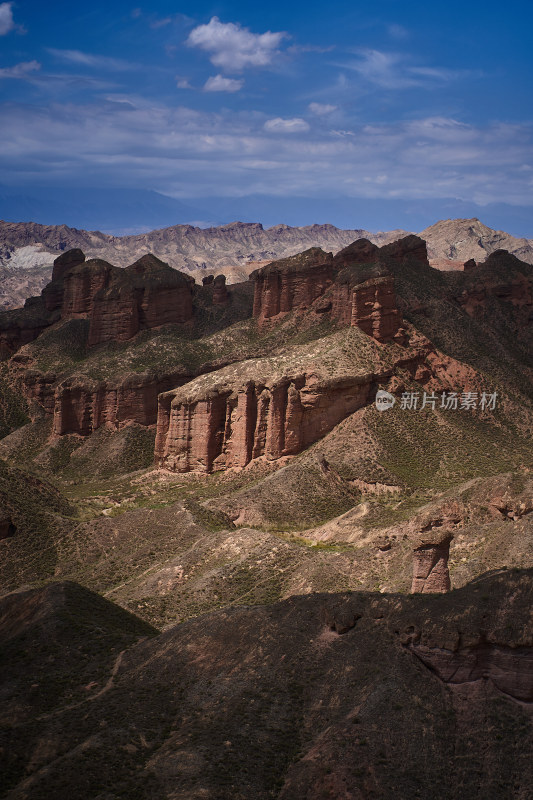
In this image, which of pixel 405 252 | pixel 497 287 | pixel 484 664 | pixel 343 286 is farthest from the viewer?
pixel 405 252

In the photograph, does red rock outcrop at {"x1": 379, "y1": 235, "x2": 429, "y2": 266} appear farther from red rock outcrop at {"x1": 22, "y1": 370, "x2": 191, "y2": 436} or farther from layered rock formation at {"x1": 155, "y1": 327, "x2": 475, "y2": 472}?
red rock outcrop at {"x1": 22, "y1": 370, "x2": 191, "y2": 436}

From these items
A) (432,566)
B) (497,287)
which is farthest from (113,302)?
(432,566)

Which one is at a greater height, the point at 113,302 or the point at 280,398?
the point at 113,302

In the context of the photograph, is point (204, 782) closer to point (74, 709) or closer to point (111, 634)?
point (74, 709)

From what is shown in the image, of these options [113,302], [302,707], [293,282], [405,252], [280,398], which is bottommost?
[302,707]

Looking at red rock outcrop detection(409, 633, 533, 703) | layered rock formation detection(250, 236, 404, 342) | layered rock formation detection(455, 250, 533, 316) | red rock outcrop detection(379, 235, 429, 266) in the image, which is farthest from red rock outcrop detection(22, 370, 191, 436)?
red rock outcrop detection(409, 633, 533, 703)

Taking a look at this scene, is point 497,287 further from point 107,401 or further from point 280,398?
point 107,401

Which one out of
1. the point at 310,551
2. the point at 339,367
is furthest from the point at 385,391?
the point at 310,551
